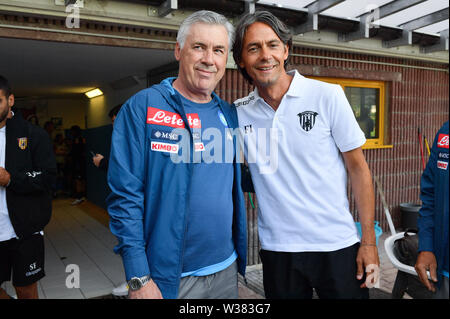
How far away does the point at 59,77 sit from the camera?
277 inches

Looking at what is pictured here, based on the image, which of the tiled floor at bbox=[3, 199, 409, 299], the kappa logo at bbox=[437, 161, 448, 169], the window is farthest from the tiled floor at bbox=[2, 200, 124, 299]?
the window

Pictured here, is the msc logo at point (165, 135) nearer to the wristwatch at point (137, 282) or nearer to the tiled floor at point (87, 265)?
the wristwatch at point (137, 282)

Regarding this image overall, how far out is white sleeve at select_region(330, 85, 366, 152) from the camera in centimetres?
191

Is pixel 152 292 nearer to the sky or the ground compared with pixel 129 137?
nearer to the ground

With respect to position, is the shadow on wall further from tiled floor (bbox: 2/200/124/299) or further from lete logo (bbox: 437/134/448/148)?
lete logo (bbox: 437/134/448/148)

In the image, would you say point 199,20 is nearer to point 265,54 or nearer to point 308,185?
point 265,54

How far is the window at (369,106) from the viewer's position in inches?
241

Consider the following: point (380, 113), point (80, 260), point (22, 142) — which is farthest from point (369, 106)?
point (22, 142)

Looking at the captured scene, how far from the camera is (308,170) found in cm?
195

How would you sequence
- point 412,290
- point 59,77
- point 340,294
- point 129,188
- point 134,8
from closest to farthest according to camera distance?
point 129,188 < point 340,294 < point 412,290 < point 134,8 < point 59,77

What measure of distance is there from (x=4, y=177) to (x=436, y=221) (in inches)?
117
